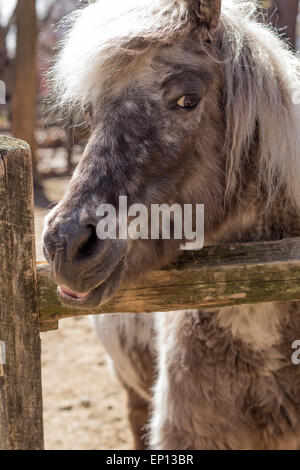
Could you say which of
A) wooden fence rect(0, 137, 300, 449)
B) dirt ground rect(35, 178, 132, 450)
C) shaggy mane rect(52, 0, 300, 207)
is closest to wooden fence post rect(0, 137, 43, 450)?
wooden fence rect(0, 137, 300, 449)

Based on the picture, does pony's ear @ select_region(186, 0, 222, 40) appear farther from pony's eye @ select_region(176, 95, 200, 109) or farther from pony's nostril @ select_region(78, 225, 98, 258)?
pony's nostril @ select_region(78, 225, 98, 258)

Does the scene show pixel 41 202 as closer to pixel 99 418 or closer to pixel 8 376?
pixel 99 418

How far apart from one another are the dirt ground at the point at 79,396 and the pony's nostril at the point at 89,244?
1570mm

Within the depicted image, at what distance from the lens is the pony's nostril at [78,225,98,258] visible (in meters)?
1.42

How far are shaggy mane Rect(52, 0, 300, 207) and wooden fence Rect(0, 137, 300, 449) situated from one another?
0.32 m

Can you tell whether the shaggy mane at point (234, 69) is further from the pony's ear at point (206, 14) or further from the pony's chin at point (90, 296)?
the pony's chin at point (90, 296)

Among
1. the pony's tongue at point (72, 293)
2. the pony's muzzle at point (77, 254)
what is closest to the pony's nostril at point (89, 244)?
the pony's muzzle at point (77, 254)

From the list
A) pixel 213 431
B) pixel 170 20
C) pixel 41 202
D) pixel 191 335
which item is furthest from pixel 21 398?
pixel 41 202

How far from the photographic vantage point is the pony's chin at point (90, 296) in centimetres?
149

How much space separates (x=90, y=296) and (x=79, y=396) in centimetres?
283

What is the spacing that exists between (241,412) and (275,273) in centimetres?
78

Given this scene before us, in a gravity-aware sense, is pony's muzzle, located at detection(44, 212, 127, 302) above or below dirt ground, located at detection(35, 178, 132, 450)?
above

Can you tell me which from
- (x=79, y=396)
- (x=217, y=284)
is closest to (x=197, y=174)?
(x=217, y=284)

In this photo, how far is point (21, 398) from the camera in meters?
1.55
